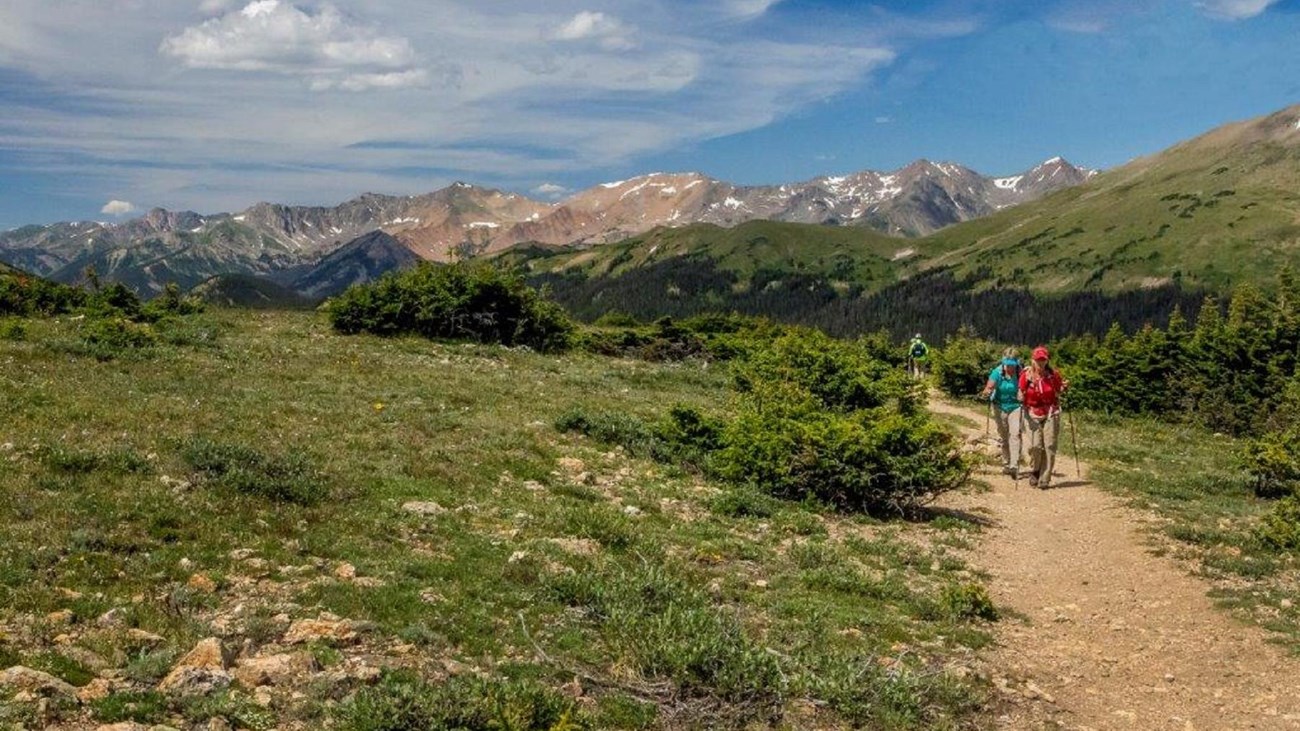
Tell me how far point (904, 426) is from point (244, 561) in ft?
39.5

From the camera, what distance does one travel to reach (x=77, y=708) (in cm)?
647

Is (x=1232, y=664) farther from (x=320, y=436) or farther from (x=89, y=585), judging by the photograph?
(x=320, y=436)

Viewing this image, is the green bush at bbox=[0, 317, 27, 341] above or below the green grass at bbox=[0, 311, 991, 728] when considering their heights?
above

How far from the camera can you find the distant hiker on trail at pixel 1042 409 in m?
20.5

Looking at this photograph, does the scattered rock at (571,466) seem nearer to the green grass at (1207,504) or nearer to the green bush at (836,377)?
the green bush at (836,377)

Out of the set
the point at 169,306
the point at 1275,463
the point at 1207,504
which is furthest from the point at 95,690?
the point at 169,306

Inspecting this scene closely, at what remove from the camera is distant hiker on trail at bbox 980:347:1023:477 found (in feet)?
72.4

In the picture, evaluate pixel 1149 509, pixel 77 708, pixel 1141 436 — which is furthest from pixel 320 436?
pixel 1141 436

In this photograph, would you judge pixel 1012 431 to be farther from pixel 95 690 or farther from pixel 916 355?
pixel 916 355

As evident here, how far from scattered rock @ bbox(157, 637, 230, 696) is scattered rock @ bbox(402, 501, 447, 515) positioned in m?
5.48

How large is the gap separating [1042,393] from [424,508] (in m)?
14.8

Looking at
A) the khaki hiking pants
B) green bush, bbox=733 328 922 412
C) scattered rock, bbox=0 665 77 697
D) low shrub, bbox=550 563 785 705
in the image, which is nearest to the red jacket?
the khaki hiking pants

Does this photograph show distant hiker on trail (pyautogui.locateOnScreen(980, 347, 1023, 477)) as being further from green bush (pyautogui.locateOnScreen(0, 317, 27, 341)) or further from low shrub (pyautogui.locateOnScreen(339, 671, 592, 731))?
green bush (pyautogui.locateOnScreen(0, 317, 27, 341))

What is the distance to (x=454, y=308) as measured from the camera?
126 feet
